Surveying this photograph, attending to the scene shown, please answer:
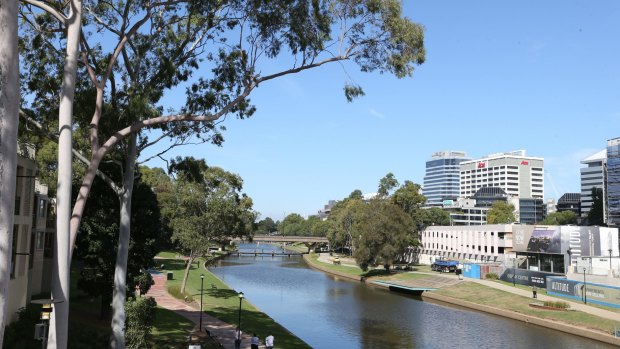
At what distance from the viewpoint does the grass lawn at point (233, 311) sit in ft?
121

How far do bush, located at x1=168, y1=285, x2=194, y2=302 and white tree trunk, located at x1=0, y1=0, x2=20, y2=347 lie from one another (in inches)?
1584

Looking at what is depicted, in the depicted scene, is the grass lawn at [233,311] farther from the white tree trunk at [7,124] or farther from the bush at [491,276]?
the bush at [491,276]

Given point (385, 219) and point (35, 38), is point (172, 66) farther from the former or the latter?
point (385, 219)

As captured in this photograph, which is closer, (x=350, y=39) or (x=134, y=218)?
(x=350, y=39)

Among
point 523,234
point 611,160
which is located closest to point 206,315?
point 523,234

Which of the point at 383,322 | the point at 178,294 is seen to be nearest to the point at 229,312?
the point at 178,294

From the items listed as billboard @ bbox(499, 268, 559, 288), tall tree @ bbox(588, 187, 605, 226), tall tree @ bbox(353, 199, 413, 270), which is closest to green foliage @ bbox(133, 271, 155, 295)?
billboard @ bbox(499, 268, 559, 288)

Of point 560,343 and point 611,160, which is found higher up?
point 611,160

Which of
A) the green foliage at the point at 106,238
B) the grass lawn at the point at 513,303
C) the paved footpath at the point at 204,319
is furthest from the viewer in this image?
the grass lawn at the point at 513,303

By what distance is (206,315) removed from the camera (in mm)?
42281

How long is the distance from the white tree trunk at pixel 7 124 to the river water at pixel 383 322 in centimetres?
3032

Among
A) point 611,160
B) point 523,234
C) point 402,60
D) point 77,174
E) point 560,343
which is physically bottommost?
point 560,343

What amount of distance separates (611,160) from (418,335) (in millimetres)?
77898

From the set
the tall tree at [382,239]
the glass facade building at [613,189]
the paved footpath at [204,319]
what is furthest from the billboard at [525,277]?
the glass facade building at [613,189]
